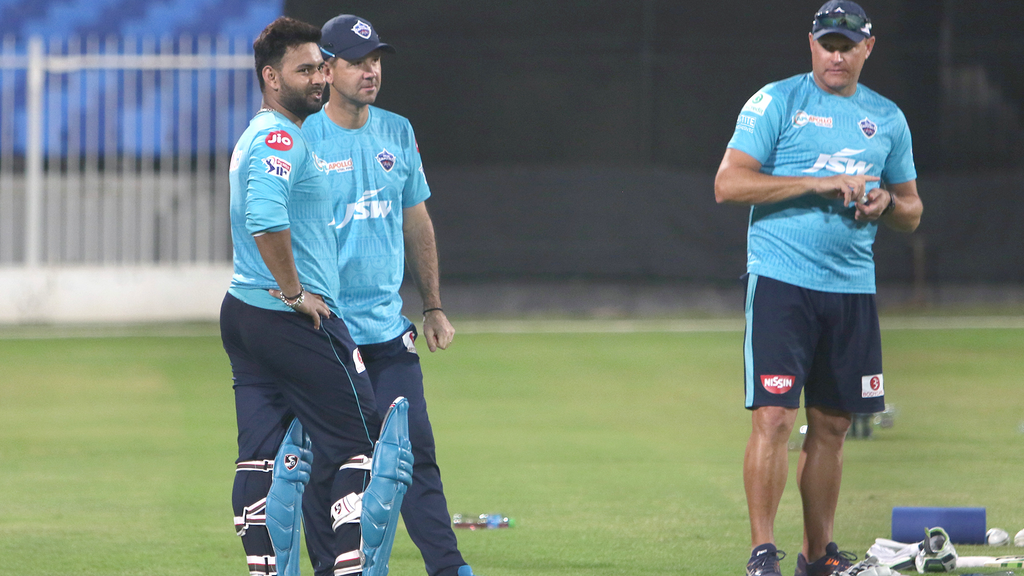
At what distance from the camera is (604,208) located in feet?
47.4

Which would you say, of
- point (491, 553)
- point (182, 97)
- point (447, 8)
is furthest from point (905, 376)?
point (182, 97)

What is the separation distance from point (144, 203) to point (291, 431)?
10.4 meters

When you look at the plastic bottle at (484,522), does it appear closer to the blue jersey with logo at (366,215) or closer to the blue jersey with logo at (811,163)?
the blue jersey with logo at (366,215)

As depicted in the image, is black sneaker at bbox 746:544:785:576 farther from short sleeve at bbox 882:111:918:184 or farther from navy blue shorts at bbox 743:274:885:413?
short sleeve at bbox 882:111:918:184

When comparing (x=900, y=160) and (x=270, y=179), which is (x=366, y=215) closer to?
(x=270, y=179)

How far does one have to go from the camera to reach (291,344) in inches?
160

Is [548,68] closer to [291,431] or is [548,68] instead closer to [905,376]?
[905,376]

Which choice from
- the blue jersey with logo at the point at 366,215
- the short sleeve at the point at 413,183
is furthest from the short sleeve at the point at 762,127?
the blue jersey with logo at the point at 366,215

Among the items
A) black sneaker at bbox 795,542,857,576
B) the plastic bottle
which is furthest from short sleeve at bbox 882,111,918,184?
the plastic bottle

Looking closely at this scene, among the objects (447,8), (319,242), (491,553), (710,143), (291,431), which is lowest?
(491,553)

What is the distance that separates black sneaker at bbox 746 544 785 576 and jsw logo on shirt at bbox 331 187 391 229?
5.51 ft

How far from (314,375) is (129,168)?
10816mm

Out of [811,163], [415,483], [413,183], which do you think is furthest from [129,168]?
[811,163]

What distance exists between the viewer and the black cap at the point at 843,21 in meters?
4.52
